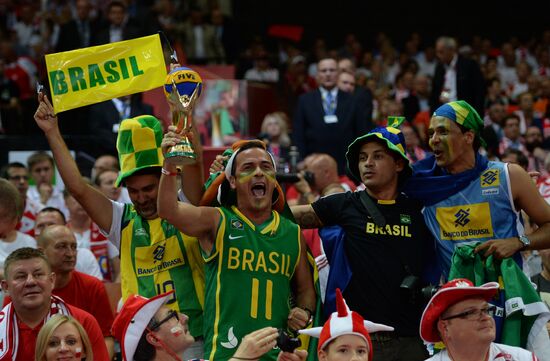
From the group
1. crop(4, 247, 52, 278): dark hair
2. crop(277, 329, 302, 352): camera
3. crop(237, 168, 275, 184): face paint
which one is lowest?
crop(277, 329, 302, 352): camera

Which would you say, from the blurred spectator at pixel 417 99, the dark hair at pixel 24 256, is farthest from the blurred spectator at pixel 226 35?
the dark hair at pixel 24 256

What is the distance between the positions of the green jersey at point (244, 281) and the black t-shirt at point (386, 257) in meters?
0.51

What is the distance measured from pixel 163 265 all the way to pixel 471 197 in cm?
183

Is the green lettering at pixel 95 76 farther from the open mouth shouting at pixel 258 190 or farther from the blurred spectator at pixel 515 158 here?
the blurred spectator at pixel 515 158

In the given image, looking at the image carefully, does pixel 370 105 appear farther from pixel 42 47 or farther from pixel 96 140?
pixel 42 47

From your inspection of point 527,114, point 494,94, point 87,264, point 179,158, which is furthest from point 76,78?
point 494,94

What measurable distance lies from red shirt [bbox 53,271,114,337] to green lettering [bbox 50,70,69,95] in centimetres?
159

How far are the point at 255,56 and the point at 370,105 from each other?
661 cm

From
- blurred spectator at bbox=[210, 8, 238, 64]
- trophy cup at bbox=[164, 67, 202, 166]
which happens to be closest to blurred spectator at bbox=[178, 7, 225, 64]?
blurred spectator at bbox=[210, 8, 238, 64]

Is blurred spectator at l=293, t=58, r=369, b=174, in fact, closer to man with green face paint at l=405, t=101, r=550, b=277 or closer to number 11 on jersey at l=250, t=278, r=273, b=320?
man with green face paint at l=405, t=101, r=550, b=277

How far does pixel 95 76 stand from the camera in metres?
6.66

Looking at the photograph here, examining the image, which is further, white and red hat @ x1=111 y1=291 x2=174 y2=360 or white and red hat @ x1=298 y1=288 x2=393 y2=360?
white and red hat @ x1=111 y1=291 x2=174 y2=360

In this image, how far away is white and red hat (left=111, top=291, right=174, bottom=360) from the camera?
5.20m

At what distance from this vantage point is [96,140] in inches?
481
